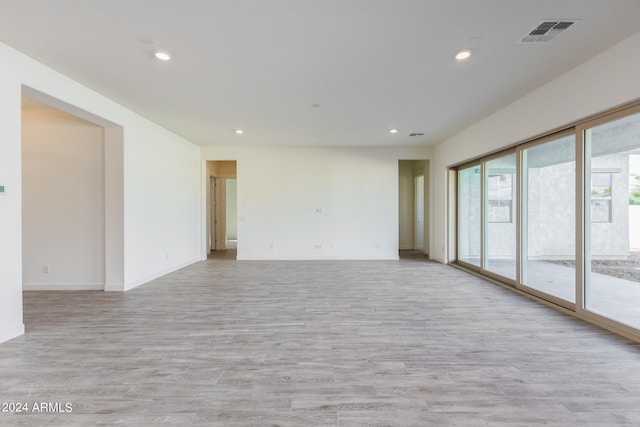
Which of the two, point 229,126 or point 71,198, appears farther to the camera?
point 229,126

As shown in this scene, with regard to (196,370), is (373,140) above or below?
above

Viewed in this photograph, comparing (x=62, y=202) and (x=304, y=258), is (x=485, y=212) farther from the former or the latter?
(x=62, y=202)

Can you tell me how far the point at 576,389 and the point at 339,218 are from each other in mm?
5845

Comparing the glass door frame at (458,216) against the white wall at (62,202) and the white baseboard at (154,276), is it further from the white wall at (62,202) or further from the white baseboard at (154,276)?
the white wall at (62,202)

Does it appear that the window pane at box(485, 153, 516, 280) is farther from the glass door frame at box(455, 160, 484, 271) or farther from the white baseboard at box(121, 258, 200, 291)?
the white baseboard at box(121, 258, 200, 291)

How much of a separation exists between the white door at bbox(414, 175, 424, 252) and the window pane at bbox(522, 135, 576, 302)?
4541 mm

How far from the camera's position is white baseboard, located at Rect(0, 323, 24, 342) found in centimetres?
279

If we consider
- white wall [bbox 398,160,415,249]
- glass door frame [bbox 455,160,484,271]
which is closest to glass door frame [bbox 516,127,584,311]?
glass door frame [bbox 455,160,484,271]

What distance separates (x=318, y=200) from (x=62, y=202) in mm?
5047

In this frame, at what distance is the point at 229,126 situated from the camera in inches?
223

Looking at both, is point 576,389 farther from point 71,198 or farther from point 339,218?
point 71,198

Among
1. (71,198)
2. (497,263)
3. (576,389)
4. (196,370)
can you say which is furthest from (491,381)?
(71,198)

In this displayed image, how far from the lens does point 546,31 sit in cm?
258

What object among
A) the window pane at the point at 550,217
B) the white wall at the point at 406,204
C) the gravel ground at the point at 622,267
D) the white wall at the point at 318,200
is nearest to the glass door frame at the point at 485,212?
the window pane at the point at 550,217
